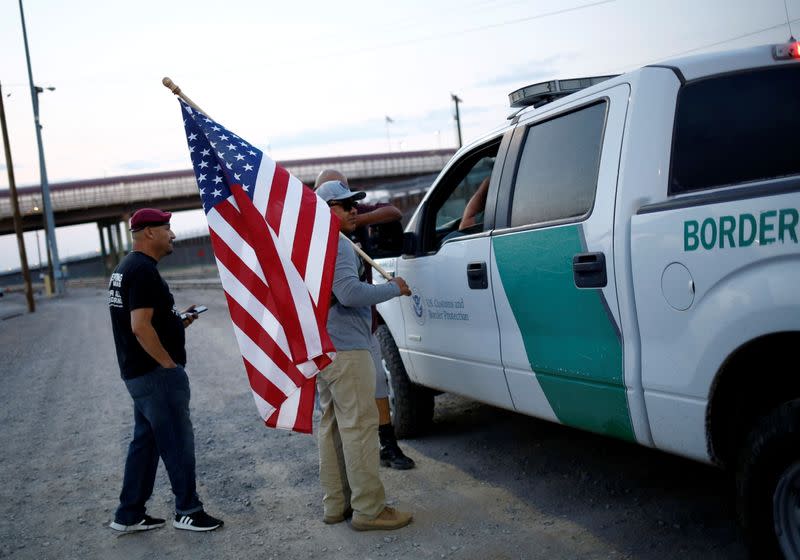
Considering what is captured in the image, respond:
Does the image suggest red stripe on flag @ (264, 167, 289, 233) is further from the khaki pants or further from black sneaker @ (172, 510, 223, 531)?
black sneaker @ (172, 510, 223, 531)

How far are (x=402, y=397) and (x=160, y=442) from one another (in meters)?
1.94

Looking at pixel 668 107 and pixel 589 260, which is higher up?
pixel 668 107

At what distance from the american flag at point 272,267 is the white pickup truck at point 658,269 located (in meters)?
0.94

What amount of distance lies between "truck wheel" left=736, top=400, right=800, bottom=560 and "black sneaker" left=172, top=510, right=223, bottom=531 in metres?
3.02

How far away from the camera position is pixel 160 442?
4.65m

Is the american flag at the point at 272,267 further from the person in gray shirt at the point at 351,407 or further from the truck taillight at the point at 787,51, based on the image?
the truck taillight at the point at 787,51

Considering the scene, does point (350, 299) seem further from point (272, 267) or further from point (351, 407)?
point (351, 407)

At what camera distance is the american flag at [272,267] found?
425cm

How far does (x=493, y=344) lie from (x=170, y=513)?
2407mm

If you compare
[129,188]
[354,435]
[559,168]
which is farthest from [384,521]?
[129,188]

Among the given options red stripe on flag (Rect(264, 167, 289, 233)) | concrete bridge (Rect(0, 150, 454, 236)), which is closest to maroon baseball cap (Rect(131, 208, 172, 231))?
red stripe on flag (Rect(264, 167, 289, 233))

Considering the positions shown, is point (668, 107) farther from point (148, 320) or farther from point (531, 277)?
point (148, 320)

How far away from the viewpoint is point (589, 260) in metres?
3.50

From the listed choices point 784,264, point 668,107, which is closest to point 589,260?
point 668,107
